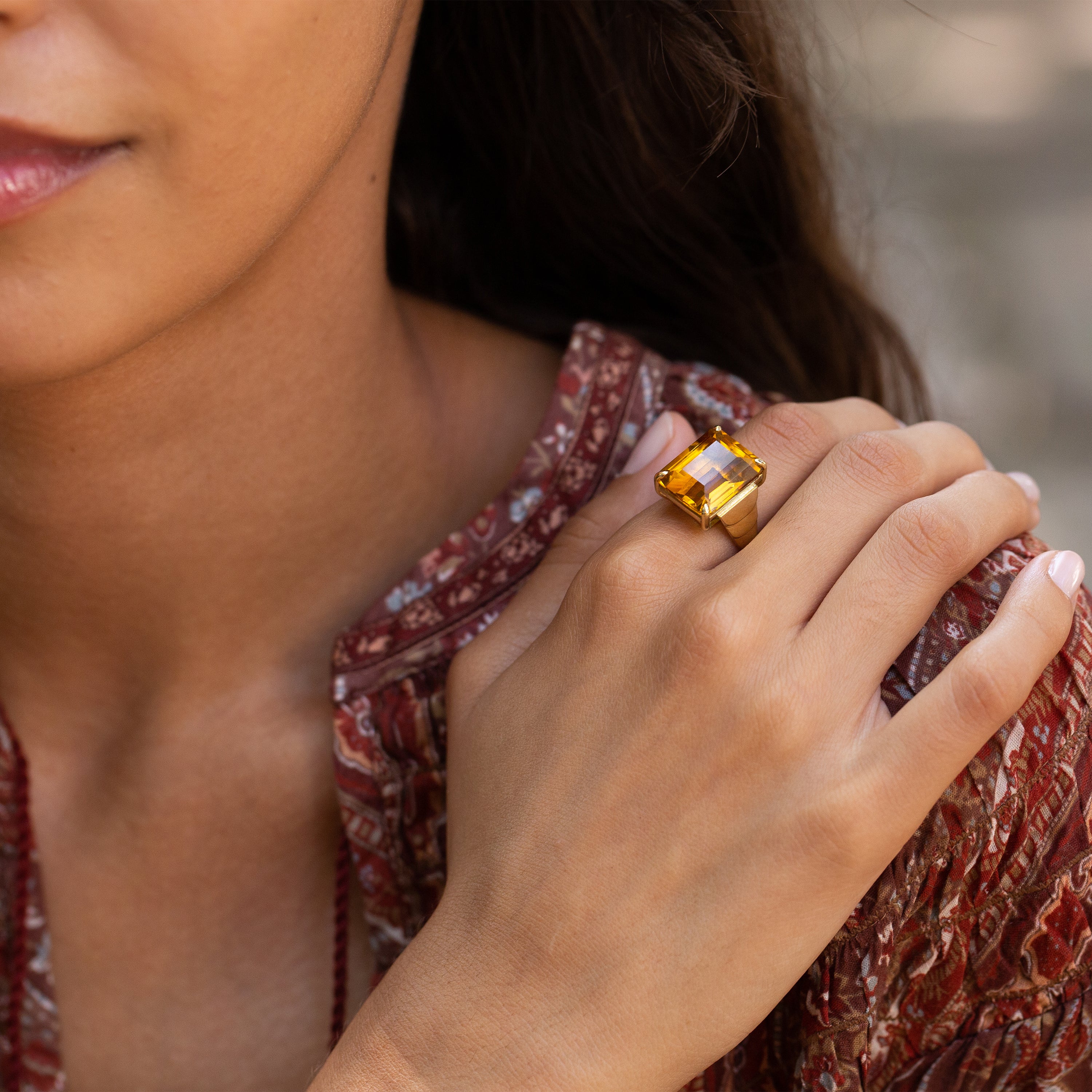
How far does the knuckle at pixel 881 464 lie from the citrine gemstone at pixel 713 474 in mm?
88

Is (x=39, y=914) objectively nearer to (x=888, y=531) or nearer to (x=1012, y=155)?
(x=888, y=531)

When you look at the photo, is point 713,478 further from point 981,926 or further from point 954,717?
point 981,926

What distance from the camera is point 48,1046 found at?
112 cm

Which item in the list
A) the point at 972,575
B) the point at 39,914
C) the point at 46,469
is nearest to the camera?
the point at 972,575

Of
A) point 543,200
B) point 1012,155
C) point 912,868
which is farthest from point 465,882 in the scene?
point 1012,155

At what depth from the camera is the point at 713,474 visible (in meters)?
0.84

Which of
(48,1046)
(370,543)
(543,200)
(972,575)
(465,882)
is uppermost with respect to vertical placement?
(543,200)

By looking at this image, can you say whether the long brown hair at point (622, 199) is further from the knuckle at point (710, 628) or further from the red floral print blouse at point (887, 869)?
the knuckle at point (710, 628)

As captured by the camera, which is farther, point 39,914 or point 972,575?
point 39,914

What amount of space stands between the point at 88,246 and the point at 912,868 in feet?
2.37

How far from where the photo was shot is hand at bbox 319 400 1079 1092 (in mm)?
769

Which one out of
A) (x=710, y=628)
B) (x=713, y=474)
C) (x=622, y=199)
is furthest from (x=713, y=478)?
(x=622, y=199)

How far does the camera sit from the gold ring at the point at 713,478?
33.0 inches

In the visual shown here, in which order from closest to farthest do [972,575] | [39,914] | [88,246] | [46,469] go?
[88,246] → [972,575] → [46,469] → [39,914]
